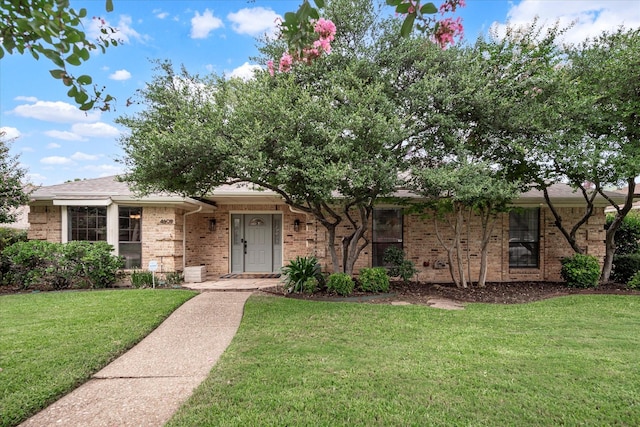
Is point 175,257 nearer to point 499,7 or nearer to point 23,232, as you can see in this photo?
point 23,232

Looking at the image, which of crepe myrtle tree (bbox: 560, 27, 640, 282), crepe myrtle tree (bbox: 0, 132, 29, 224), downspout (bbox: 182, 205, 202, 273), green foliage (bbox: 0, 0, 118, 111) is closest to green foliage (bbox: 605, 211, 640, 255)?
crepe myrtle tree (bbox: 560, 27, 640, 282)

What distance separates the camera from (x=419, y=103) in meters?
7.06

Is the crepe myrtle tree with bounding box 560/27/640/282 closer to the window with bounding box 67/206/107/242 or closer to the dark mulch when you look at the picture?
the dark mulch

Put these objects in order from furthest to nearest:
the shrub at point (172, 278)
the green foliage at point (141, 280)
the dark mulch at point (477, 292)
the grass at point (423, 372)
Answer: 1. the shrub at point (172, 278)
2. the green foliage at point (141, 280)
3. the dark mulch at point (477, 292)
4. the grass at point (423, 372)

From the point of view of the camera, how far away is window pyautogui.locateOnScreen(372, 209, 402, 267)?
34.8 feet

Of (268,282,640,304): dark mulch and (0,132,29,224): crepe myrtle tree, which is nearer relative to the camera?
(268,282,640,304): dark mulch

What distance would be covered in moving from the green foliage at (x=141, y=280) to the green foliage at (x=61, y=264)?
1.56ft

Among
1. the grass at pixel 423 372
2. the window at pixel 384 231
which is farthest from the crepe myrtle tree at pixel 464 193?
the grass at pixel 423 372

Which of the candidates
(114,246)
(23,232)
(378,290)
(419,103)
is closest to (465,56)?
(419,103)

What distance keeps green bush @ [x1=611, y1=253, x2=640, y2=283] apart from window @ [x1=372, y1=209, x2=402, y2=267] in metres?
6.11

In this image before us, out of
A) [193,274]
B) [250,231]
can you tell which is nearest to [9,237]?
[193,274]

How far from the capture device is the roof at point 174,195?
9.73 meters

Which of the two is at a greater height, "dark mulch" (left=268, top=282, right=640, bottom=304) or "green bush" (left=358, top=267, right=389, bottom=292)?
"green bush" (left=358, top=267, right=389, bottom=292)

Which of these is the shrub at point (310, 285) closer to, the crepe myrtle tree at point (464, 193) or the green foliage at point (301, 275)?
the green foliage at point (301, 275)
